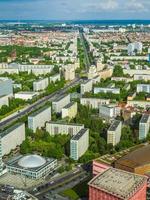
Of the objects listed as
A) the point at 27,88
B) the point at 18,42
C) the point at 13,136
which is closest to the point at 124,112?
the point at 13,136

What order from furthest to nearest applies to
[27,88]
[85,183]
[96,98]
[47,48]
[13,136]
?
[47,48] → [27,88] → [96,98] → [13,136] → [85,183]

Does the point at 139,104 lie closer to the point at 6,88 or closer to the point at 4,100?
the point at 4,100

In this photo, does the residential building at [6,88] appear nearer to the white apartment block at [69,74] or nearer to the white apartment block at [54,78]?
the white apartment block at [54,78]

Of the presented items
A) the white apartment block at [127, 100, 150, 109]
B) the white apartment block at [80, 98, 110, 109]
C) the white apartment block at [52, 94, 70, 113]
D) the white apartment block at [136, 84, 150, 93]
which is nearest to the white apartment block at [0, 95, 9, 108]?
the white apartment block at [52, 94, 70, 113]

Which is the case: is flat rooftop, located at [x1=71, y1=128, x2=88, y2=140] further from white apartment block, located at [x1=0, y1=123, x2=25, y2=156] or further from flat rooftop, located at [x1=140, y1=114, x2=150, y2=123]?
flat rooftop, located at [x1=140, y1=114, x2=150, y2=123]

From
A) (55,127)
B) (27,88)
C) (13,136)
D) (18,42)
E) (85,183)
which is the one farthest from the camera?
(18,42)

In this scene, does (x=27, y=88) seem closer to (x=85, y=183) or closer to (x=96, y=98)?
Result: (x=96, y=98)

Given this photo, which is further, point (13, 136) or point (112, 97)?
point (112, 97)

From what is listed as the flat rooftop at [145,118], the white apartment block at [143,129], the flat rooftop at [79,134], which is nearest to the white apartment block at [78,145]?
the flat rooftop at [79,134]
